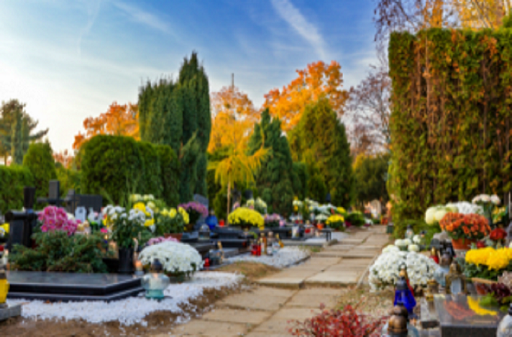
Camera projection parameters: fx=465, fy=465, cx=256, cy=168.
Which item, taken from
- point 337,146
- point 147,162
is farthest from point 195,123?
point 337,146

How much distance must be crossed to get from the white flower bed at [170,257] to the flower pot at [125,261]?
169mm

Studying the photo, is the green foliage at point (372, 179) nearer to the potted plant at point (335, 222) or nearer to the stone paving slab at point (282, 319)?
the potted plant at point (335, 222)

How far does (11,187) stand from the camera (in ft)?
50.6

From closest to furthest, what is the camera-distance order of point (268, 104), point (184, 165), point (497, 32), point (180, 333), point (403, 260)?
point (180, 333) < point (403, 260) < point (497, 32) < point (184, 165) < point (268, 104)

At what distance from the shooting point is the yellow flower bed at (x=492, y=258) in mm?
3936

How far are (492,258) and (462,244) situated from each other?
10.6 ft

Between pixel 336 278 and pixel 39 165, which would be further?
pixel 39 165

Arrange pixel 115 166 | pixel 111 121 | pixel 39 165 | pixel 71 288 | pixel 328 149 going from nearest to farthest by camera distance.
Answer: pixel 71 288
pixel 115 166
pixel 39 165
pixel 328 149
pixel 111 121

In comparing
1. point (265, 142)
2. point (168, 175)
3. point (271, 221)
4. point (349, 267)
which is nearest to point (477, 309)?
point (349, 267)

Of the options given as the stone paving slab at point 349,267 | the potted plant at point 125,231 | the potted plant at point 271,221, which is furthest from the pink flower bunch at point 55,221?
the potted plant at point 271,221

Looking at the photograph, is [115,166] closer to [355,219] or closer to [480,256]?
[480,256]

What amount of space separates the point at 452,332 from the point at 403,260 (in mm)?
2741

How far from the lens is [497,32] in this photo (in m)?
11.0

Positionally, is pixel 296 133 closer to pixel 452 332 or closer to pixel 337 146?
pixel 337 146
